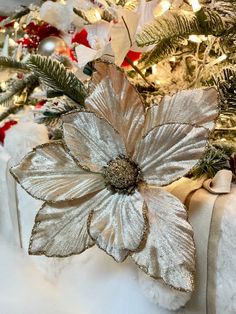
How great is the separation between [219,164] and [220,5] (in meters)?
0.21

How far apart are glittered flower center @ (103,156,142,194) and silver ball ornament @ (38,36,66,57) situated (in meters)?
0.58

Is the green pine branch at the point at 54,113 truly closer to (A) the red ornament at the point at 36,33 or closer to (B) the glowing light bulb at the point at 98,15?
A: (B) the glowing light bulb at the point at 98,15

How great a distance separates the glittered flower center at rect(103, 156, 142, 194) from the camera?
0.47m

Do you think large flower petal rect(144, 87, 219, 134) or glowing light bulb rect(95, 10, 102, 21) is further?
glowing light bulb rect(95, 10, 102, 21)

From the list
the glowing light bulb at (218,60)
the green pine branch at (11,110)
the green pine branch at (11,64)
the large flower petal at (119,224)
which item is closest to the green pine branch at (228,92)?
the glowing light bulb at (218,60)

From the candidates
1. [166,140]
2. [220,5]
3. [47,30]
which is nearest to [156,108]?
[166,140]

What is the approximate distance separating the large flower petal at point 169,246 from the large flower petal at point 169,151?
3cm

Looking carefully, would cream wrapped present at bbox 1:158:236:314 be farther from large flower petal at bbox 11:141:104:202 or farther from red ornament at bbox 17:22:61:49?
red ornament at bbox 17:22:61:49

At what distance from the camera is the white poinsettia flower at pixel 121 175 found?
17.1 inches

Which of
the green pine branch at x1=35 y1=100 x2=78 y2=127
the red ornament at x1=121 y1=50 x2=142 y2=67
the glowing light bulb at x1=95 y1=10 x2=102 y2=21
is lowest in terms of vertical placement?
the green pine branch at x1=35 y1=100 x2=78 y2=127

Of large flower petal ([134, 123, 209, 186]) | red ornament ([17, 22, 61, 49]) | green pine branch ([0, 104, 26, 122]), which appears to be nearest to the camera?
large flower petal ([134, 123, 209, 186])

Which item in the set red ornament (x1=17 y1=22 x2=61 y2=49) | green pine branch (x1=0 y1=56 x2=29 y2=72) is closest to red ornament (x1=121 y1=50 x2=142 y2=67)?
green pine branch (x1=0 y1=56 x2=29 y2=72)

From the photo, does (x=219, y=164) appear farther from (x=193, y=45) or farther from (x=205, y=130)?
(x=193, y=45)

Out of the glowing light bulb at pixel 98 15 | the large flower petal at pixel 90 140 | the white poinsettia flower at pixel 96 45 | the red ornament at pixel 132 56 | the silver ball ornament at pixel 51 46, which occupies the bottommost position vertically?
the silver ball ornament at pixel 51 46
